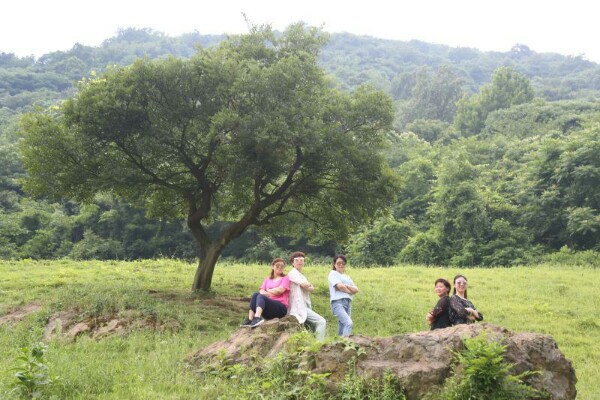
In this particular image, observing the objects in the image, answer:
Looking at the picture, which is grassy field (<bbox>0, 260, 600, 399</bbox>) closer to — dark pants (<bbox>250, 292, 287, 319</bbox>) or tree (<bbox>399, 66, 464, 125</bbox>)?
dark pants (<bbox>250, 292, 287, 319</bbox>)

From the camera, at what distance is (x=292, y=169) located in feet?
49.6

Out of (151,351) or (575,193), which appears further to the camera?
(575,193)

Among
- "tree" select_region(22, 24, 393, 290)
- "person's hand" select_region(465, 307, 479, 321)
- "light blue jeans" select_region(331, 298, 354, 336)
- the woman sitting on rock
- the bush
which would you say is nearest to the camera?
the bush

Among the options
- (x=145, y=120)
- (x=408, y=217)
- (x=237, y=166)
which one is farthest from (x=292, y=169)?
(x=408, y=217)

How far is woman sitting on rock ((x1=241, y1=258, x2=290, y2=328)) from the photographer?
29.1 feet

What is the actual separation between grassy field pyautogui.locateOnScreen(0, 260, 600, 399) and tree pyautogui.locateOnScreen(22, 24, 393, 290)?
9.10 ft

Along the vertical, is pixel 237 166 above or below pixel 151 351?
above

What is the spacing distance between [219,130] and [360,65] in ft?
448

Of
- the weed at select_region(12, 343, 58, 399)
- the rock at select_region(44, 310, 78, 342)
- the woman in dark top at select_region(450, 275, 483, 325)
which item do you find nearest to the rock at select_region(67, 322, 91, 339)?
the rock at select_region(44, 310, 78, 342)

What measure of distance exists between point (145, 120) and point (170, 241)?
1303 inches

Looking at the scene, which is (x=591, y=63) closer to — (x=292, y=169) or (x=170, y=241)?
(x=170, y=241)

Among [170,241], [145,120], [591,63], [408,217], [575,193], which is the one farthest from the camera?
[591,63]

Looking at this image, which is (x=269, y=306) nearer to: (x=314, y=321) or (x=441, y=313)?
(x=314, y=321)

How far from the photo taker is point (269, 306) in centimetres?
898
